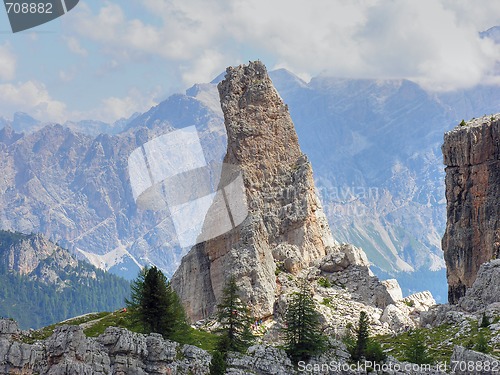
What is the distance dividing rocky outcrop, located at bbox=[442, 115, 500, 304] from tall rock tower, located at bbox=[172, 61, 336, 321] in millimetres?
18516

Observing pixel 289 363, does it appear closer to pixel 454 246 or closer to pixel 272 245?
pixel 272 245

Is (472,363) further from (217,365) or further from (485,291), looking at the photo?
(485,291)

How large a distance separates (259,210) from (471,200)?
30798 millimetres

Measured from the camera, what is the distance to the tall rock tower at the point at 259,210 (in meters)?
113

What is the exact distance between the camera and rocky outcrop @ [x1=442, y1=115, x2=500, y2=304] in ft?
394

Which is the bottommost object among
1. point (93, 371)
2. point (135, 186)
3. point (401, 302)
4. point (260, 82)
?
point (93, 371)

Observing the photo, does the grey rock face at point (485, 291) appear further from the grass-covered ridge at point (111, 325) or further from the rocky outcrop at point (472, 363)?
the grass-covered ridge at point (111, 325)

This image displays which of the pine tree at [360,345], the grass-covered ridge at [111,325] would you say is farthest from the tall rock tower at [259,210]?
the pine tree at [360,345]

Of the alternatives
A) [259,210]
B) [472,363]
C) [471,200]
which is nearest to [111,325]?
[472,363]

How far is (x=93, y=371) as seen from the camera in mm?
58062

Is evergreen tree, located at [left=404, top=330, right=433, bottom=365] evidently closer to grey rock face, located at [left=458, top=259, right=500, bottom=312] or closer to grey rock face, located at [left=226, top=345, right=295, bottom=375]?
grey rock face, located at [left=226, top=345, right=295, bottom=375]

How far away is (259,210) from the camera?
12162 cm

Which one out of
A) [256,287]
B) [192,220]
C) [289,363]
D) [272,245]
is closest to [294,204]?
[272,245]

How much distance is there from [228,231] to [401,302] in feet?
84.3
